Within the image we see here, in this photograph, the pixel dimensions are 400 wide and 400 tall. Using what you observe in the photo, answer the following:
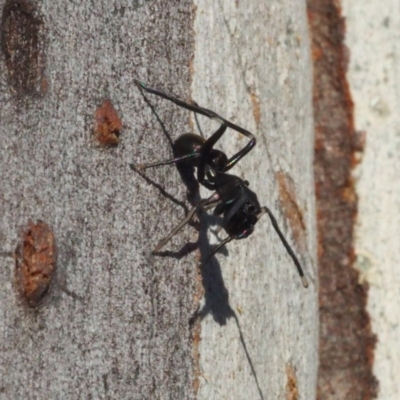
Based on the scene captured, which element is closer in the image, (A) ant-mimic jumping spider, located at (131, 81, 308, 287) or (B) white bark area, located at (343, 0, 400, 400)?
(A) ant-mimic jumping spider, located at (131, 81, 308, 287)

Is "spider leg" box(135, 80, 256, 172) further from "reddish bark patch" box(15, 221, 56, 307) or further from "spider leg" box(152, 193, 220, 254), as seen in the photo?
"reddish bark patch" box(15, 221, 56, 307)

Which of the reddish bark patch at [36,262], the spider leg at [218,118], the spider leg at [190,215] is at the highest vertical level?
the spider leg at [218,118]

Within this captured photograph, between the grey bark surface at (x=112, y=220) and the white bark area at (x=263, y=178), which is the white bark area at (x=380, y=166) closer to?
the white bark area at (x=263, y=178)

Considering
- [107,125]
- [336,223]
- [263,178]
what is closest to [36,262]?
[107,125]

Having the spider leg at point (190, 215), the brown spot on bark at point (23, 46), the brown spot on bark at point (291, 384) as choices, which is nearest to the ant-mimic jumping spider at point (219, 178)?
the spider leg at point (190, 215)

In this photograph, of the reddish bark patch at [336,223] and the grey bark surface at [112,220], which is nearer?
the grey bark surface at [112,220]

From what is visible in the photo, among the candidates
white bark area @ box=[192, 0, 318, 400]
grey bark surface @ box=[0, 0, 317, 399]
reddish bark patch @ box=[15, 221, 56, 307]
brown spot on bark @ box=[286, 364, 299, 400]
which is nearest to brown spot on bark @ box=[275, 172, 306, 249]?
white bark area @ box=[192, 0, 318, 400]

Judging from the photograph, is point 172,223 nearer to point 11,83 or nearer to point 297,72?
point 11,83
